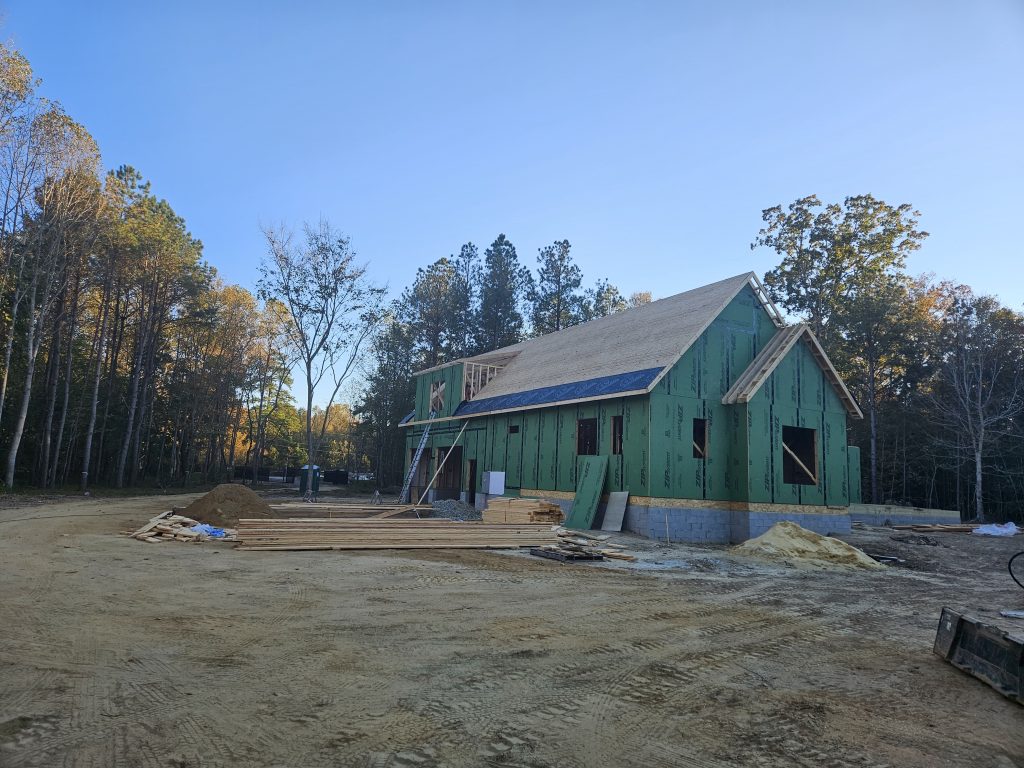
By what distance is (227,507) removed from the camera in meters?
15.5

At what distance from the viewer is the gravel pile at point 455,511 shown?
21781mm

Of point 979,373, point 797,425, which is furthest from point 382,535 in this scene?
point 979,373

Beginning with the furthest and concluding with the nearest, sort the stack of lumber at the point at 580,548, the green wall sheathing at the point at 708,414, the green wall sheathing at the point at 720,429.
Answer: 1. the green wall sheathing at the point at 720,429
2. the green wall sheathing at the point at 708,414
3. the stack of lumber at the point at 580,548

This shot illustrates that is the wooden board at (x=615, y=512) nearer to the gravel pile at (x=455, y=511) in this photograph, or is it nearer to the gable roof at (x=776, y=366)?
the gable roof at (x=776, y=366)

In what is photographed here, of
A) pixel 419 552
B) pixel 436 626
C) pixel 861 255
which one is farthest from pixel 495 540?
pixel 861 255

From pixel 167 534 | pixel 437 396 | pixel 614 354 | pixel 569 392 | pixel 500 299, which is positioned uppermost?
pixel 500 299

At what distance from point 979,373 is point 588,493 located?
23215 millimetres

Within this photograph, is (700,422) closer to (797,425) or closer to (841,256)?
(797,425)

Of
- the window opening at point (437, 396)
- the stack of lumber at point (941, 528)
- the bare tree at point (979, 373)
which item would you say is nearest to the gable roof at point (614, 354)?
the window opening at point (437, 396)

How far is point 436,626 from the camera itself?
604 centimetres

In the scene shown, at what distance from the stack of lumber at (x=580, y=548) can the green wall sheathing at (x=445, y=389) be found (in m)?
13.3

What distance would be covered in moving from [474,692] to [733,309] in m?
17.4

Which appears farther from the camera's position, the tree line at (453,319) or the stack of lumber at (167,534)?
the tree line at (453,319)

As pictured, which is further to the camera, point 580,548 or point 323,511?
point 323,511
